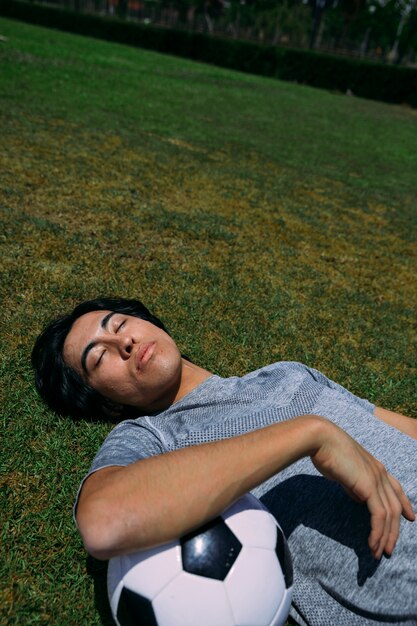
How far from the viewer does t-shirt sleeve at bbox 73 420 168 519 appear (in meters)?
2.03

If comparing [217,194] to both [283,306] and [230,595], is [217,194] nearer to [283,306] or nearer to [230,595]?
[283,306]

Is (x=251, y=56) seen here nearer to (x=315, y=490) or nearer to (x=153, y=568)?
(x=315, y=490)

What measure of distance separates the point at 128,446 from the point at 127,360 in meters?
0.50

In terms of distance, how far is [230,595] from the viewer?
1.78 m

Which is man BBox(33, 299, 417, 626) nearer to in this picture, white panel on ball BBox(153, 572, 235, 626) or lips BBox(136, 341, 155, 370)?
lips BBox(136, 341, 155, 370)

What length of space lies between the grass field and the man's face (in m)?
0.63

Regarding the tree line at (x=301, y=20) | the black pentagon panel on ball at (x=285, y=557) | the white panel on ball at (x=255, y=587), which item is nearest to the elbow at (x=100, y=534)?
the white panel on ball at (x=255, y=587)

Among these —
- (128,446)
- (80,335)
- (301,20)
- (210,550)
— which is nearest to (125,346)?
(80,335)

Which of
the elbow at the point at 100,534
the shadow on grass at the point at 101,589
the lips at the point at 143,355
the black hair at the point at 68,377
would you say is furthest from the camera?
the black hair at the point at 68,377

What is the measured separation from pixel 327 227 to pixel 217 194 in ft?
5.60

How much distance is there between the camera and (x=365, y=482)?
1.95m

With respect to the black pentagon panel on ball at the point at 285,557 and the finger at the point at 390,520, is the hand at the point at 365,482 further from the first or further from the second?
the black pentagon panel on ball at the point at 285,557

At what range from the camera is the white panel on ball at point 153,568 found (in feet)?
5.87

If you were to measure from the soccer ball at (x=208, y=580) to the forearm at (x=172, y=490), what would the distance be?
133 millimetres
